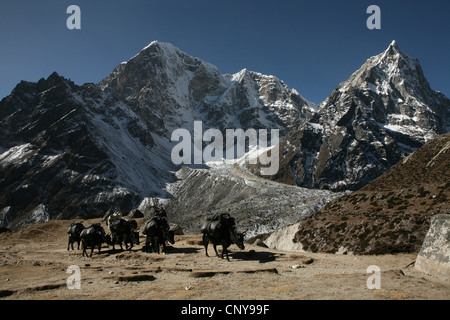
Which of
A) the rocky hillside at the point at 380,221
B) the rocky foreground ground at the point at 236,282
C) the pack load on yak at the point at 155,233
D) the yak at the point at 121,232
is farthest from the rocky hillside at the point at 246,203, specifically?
the rocky foreground ground at the point at 236,282

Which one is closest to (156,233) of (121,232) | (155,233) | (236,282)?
(155,233)

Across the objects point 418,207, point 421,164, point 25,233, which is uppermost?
point 421,164

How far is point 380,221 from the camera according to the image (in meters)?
27.7

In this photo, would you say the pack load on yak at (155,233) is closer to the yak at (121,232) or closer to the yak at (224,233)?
the yak at (121,232)

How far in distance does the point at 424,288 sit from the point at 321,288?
3.48 metres

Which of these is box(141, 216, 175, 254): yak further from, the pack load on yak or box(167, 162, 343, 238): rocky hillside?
box(167, 162, 343, 238): rocky hillside

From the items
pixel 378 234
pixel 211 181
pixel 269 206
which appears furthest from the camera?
pixel 211 181

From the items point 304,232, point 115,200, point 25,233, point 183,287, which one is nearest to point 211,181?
point 115,200

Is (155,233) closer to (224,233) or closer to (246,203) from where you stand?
(224,233)

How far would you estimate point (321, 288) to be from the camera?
12.0 m

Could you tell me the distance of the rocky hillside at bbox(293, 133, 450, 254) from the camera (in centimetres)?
2409

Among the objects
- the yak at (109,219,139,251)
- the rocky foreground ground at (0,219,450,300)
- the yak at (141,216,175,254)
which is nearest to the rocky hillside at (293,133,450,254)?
the rocky foreground ground at (0,219,450,300)
